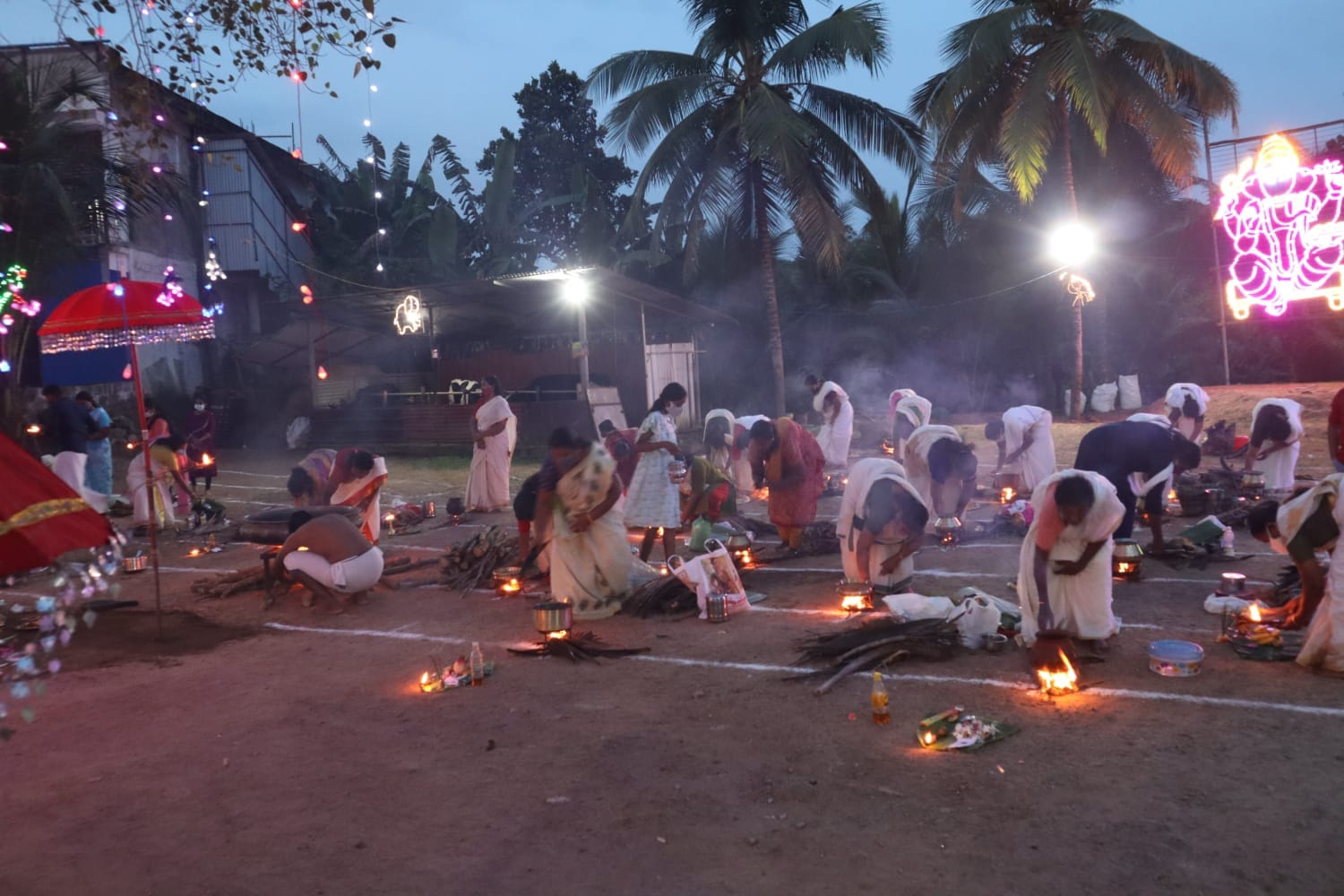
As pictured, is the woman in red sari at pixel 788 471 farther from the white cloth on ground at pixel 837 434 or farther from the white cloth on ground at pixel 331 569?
the white cloth on ground at pixel 837 434

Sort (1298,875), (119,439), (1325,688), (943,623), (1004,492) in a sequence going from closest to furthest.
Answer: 1. (1298,875)
2. (1325,688)
3. (943,623)
4. (1004,492)
5. (119,439)

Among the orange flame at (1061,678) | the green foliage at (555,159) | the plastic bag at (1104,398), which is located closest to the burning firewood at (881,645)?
the orange flame at (1061,678)

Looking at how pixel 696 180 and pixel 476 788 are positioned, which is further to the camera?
pixel 696 180

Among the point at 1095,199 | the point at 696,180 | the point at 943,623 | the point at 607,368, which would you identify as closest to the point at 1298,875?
the point at 943,623

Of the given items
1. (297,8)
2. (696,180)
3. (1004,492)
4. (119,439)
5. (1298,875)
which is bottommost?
(1298,875)

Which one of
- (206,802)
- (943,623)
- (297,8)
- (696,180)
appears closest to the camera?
(206,802)

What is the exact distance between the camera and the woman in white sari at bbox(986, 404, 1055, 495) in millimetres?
11070

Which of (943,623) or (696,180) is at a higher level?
(696,180)

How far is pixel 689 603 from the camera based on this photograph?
764 cm

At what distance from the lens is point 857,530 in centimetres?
744

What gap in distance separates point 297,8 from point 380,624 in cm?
461

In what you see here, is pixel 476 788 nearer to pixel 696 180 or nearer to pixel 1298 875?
pixel 1298 875

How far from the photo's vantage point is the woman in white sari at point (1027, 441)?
36.3 feet

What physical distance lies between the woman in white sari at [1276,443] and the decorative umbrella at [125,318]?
1062 centimetres
